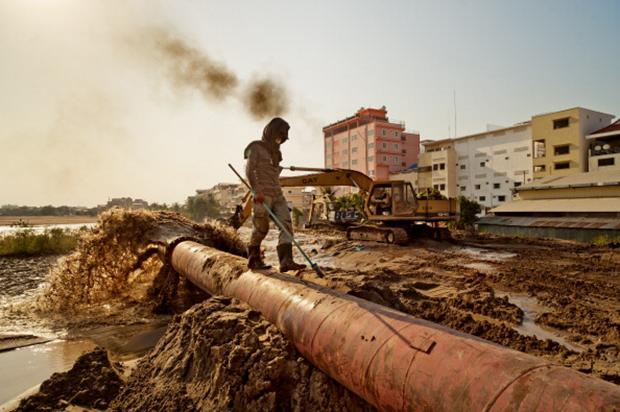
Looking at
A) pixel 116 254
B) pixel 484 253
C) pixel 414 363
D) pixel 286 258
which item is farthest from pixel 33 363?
pixel 484 253

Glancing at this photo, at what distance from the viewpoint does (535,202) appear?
22.8 meters

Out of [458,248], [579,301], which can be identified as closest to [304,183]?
[458,248]

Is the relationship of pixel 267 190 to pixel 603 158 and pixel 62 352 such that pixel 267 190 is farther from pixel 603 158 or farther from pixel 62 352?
pixel 603 158

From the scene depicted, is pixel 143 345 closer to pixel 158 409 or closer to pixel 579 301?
pixel 158 409

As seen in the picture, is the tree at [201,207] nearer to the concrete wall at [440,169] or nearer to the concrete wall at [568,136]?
the concrete wall at [440,169]

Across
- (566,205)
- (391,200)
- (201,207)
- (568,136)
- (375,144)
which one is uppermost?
(375,144)

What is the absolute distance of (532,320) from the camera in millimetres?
6039

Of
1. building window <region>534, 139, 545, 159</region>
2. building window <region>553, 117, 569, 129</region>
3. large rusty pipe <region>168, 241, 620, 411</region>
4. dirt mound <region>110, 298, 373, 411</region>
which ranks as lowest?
dirt mound <region>110, 298, 373, 411</region>

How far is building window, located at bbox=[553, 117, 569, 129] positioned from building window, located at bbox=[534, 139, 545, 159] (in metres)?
1.78

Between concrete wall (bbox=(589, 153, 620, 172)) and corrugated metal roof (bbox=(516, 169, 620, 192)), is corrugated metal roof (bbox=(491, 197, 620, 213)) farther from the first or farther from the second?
concrete wall (bbox=(589, 153, 620, 172))

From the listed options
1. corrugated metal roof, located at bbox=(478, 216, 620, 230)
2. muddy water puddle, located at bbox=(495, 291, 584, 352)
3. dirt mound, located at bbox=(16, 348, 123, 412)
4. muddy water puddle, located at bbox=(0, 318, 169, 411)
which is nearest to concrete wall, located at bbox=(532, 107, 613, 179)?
corrugated metal roof, located at bbox=(478, 216, 620, 230)

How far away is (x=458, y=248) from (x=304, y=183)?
275 inches

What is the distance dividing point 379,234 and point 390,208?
1180 millimetres

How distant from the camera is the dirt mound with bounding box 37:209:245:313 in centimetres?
753
